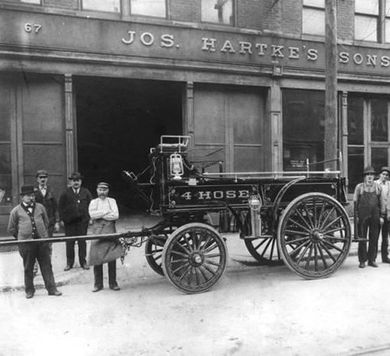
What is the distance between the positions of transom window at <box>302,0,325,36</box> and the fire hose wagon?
22.4ft

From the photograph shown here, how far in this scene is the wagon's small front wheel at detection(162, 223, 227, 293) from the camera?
18.6 ft

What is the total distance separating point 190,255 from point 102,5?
7054 mm

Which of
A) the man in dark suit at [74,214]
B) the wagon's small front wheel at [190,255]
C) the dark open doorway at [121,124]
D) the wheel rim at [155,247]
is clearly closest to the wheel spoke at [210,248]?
the wagon's small front wheel at [190,255]

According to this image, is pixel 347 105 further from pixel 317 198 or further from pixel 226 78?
pixel 317 198

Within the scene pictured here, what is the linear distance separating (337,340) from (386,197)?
4.05 m

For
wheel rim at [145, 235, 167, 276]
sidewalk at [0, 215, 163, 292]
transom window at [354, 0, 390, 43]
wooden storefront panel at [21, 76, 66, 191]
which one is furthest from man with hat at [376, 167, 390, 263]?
wooden storefront panel at [21, 76, 66, 191]

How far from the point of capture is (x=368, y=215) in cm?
730

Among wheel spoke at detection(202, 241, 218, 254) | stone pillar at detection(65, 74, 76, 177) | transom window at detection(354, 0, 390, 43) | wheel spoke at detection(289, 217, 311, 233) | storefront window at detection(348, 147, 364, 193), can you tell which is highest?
transom window at detection(354, 0, 390, 43)

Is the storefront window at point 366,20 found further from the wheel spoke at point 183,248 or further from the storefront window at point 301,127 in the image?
the wheel spoke at point 183,248

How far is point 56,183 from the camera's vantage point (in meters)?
9.88

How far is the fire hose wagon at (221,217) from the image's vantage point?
5855 millimetres

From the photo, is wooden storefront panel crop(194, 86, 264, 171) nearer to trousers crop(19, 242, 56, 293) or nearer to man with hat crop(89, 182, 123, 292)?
man with hat crop(89, 182, 123, 292)

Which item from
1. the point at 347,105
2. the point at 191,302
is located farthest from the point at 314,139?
the point at 191,302

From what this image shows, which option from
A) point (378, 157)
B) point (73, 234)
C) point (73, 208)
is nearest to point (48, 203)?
point (73, 208)
